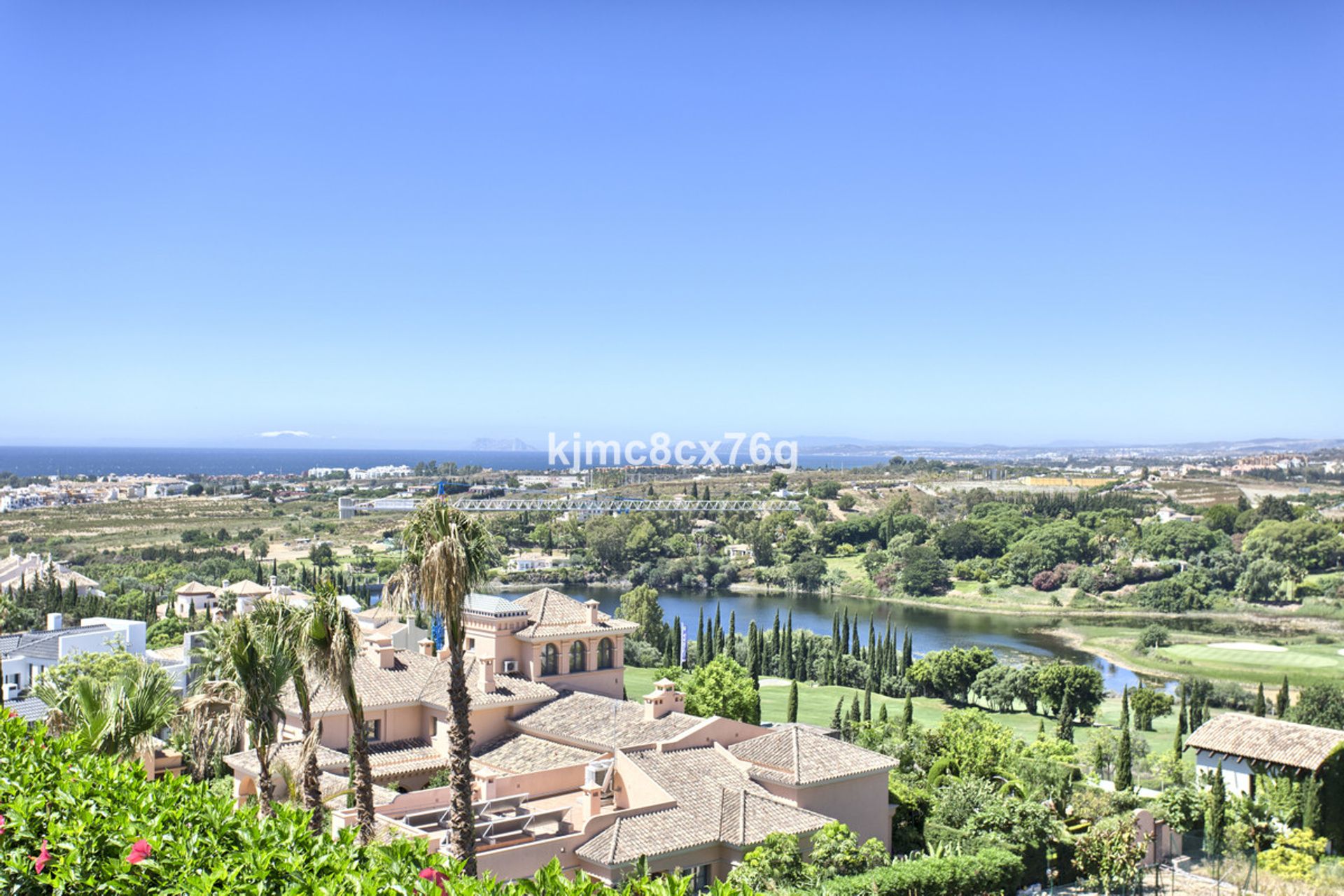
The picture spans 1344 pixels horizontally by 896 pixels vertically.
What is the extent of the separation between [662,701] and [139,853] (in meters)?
18.0

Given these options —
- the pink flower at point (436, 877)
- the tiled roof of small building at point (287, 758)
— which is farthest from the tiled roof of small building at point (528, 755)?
the pink flower at point (436, 877)

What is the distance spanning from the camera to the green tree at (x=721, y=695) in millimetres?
28094

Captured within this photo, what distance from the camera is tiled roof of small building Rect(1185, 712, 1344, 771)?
Result: 24.3 metres

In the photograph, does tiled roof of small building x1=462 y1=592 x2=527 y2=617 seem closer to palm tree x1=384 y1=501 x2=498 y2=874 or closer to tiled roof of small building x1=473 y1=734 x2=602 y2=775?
tiled roof of small building x1=473 y1=734 x2=602 y2=775

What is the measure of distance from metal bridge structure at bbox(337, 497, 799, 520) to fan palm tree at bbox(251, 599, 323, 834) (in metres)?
107

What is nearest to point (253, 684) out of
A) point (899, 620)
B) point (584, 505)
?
point (899, 620)

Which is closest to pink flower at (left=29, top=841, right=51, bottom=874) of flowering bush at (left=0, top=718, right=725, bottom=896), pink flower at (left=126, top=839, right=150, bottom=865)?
flowering bush at (left=0, top=718, right=725, bottom=896)

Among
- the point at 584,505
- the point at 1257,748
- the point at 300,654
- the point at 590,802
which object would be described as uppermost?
the point at 300,654

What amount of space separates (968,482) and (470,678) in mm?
166293

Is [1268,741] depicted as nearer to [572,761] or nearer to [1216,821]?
[1216,821]

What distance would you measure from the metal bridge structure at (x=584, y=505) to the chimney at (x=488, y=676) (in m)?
96.2

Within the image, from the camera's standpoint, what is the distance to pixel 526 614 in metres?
25.9

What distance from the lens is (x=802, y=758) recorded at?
20.8 m

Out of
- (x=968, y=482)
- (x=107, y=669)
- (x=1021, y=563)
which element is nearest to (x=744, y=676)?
(x=107, y=669)
